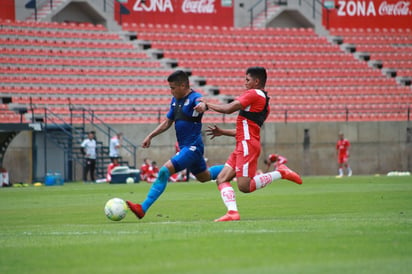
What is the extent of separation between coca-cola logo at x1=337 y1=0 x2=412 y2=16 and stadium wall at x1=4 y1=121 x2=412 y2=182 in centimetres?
1156

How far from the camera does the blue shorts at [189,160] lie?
1244 centimetres

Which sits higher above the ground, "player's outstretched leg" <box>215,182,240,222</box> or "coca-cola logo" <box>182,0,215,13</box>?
"coca-cola logo" <box>182,0,215,13</box>

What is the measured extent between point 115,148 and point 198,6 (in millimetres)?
14217

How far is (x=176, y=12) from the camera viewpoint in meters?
44.1

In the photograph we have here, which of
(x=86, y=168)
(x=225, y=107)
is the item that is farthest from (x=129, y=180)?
(x=225, y=107)

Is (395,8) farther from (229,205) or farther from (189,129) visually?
(229,205)

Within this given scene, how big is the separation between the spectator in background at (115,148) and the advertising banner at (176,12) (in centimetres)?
1047

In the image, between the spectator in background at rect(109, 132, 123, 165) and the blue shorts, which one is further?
the spectator in background at rect(109, 132, 123, 165)

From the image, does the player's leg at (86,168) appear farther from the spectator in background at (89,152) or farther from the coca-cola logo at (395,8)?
the coca-cola logo at (395,8)

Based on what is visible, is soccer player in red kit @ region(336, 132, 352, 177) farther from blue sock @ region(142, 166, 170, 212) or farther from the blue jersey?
blue sock @ region(142, 166, 170, 212)

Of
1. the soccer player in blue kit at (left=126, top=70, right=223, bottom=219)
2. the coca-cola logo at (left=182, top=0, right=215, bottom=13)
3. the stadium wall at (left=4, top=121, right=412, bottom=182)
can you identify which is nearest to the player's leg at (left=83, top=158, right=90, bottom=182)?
the stadium wall at (left=4, top=121, right=412, bottom=182)

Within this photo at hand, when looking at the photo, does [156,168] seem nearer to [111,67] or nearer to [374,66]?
[111,67]

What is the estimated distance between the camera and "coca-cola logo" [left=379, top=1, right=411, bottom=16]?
49.3 metres

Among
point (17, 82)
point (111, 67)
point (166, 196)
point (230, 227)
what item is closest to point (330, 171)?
point (111, 67)
